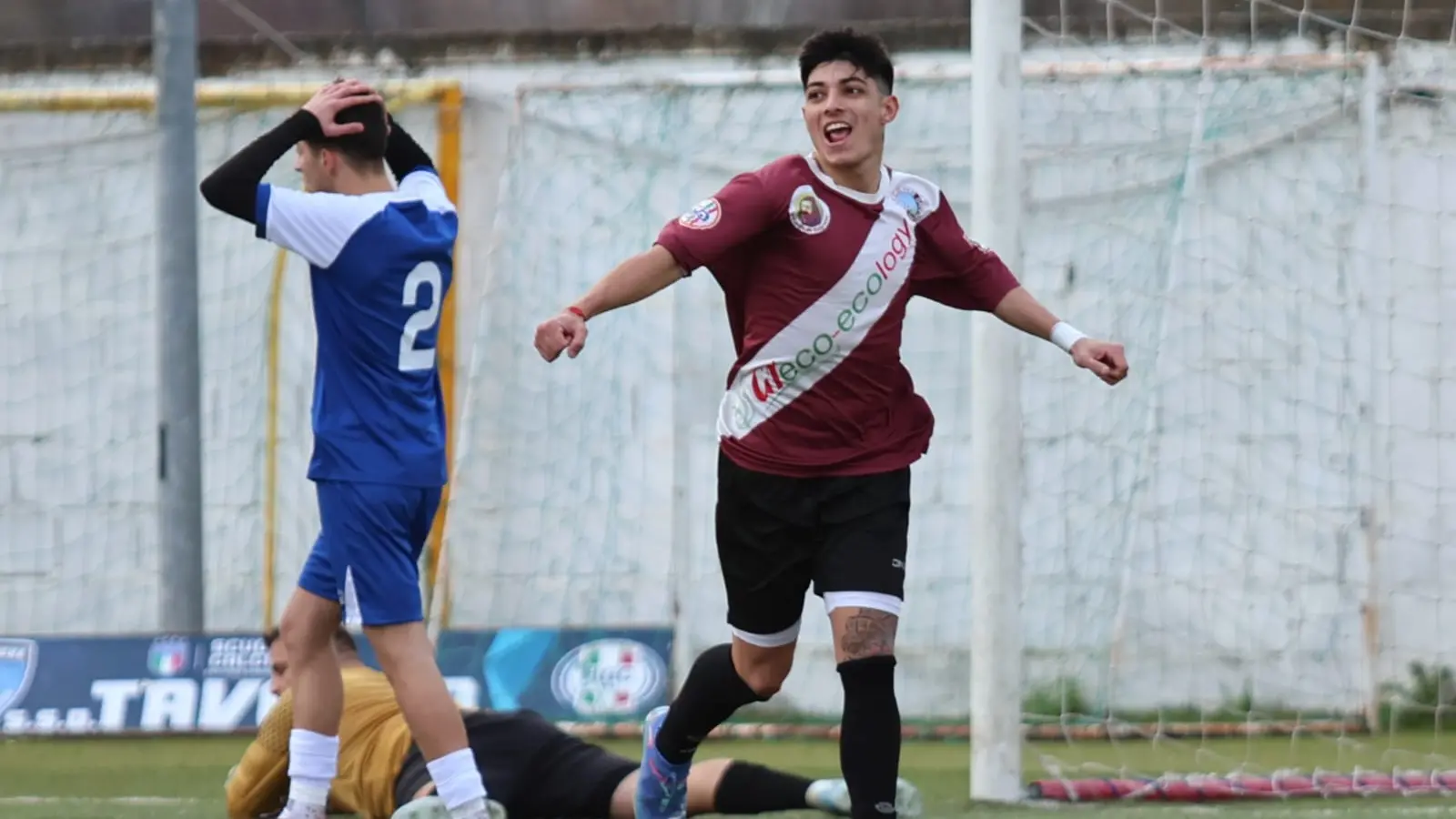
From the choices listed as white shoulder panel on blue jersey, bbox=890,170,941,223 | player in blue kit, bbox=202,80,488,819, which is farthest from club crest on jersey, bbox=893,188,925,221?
player in blue kit, bbox=202,80,488,819

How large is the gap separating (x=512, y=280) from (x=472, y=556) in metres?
1.21

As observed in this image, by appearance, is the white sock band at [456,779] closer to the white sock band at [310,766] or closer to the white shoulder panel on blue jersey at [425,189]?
the white sock band at [310,766]

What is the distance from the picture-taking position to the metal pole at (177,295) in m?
8.31

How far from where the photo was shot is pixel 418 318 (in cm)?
495

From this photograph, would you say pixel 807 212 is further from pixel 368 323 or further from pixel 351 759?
pixel 351 759

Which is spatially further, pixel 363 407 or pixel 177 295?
pixel 177 295

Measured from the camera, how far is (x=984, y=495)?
19.2 ft

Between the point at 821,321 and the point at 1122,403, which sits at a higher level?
the point at 821,321

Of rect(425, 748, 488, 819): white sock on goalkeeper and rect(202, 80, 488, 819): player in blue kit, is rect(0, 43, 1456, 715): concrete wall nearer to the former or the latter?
rect(202, 80, 488, 819): player in blue kit

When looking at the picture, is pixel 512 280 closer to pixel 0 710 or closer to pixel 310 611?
pixel 0 710

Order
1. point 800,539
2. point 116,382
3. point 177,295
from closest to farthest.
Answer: point 800,539 < point 177,295 < point 116,382

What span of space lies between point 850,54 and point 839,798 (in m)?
1.81

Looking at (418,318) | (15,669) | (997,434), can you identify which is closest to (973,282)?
(997,434)

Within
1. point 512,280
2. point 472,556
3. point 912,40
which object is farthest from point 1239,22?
point 472,556
